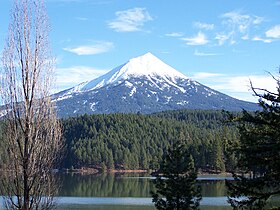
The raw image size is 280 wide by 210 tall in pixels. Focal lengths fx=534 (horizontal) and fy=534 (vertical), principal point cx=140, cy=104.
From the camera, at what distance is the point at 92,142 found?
6181 inches

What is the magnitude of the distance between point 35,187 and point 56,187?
1330 millimetres

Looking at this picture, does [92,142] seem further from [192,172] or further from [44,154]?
[44,154]

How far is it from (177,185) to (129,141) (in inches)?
5385

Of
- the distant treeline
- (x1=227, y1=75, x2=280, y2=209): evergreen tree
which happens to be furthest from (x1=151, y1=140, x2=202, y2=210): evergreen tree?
the distant treeline

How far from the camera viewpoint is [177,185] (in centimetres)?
2838

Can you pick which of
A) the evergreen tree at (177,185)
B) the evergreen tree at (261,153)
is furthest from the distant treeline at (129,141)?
the evergreen tree at (261,153)

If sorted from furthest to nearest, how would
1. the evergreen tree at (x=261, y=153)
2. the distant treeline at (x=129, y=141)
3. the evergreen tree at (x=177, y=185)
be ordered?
the distant treeline at (x=129, y=141) < the evergreen tree at (x=177, y=185) < the evergreen tree at (x=261, y=153)

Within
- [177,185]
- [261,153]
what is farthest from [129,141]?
[261,153]

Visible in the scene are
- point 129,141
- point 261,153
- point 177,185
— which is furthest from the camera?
point 129,141

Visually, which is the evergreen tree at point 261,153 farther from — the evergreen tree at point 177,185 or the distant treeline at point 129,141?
the distant treeline at point 129,141

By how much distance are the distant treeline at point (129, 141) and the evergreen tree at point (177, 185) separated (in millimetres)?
80905

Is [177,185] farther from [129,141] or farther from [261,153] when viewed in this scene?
[129,141]

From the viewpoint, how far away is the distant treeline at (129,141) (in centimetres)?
11561

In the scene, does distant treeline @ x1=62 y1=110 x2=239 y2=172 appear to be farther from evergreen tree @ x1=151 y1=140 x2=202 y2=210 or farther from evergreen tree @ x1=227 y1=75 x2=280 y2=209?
evergreen tree @ x1=227 y1=75 x2=280 y2=209
